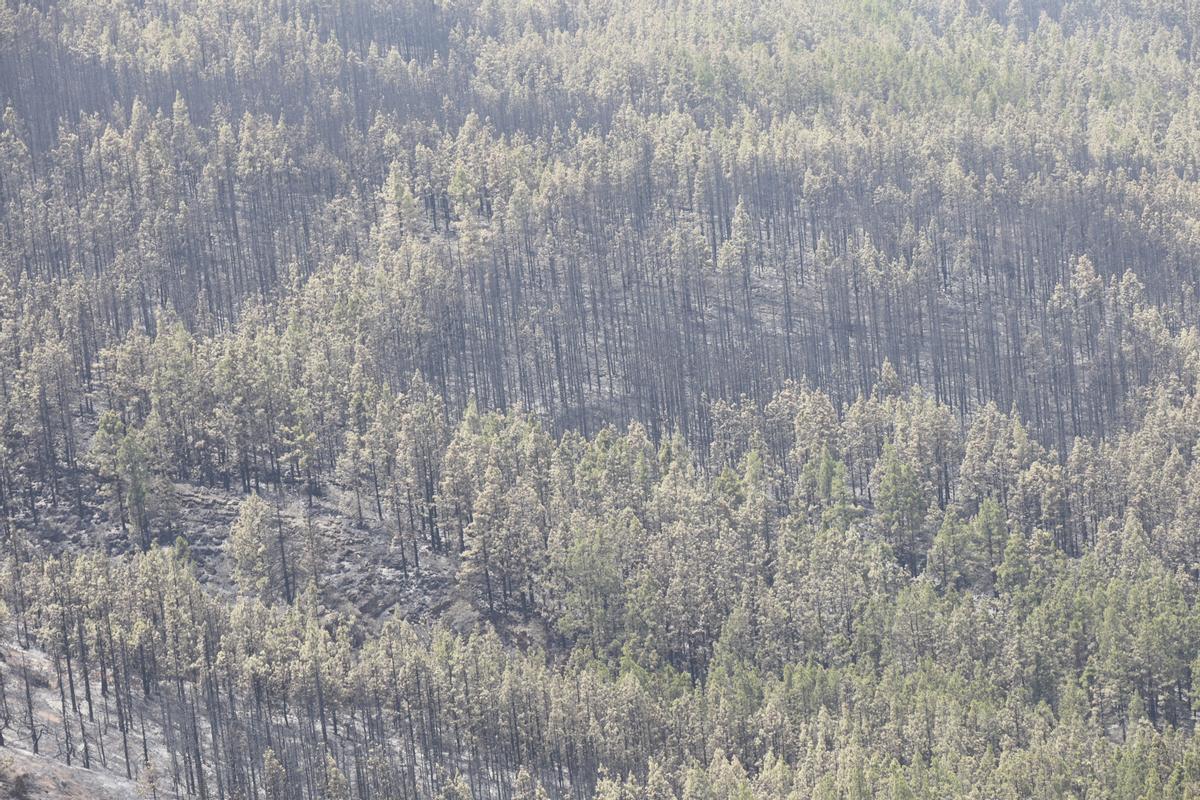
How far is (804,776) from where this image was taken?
13625 centimetres

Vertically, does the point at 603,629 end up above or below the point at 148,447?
below

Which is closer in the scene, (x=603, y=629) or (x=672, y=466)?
(x=603, y=629)

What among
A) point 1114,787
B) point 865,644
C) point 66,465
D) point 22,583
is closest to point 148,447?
point 66,465

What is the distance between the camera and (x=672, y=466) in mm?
189250

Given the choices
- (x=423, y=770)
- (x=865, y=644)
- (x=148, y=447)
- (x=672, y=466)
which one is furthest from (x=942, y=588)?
(x=148, y=447)

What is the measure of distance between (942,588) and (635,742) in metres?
45.9

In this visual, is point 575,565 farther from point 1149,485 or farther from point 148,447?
point 1149,485

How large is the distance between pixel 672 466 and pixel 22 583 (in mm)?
68510

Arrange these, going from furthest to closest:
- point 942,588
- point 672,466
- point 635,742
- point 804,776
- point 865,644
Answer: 1. point 672,466
2. point 942,588
3. point 865,644
4. point 635,742
5. point 804,776

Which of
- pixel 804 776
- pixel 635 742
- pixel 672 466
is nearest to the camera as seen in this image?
pixel 804 776

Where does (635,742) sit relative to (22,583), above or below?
below

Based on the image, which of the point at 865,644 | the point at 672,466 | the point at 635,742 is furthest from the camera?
the point at 672,466

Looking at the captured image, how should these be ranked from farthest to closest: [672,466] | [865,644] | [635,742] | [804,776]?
[672,466]
[865,644]
[635,742]
[804,776]

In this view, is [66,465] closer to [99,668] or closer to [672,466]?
[99,668]
